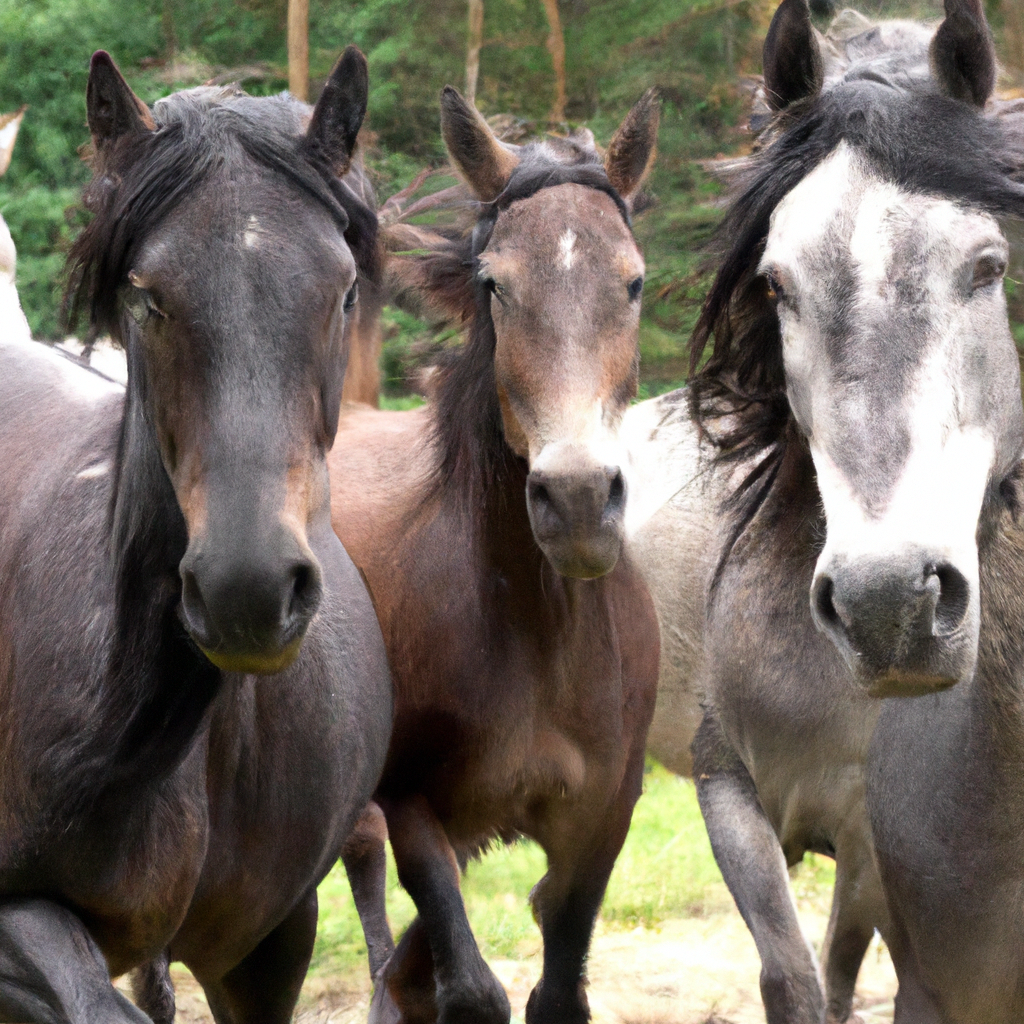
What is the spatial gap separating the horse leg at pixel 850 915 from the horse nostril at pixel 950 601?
202 centimetres

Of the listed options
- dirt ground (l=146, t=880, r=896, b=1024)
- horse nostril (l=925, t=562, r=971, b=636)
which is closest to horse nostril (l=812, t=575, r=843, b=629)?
horse nostril (l=925, t=562, r=971, b=636)

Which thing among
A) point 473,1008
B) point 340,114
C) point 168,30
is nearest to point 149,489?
point 340,114

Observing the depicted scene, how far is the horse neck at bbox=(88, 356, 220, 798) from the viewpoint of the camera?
275cm

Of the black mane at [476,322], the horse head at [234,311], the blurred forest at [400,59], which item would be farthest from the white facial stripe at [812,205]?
the blurred forest at [400,59]

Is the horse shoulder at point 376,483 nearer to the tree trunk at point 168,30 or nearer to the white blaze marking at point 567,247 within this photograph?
the white blaze marking at point 567,247

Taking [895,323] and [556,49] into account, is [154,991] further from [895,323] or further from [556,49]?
[556,49]

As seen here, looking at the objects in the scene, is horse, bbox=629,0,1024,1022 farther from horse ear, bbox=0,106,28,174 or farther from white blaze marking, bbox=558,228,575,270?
horse ear, bbox=0,106,28,174

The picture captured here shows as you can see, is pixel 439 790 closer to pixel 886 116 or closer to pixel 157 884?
pixel 157 884

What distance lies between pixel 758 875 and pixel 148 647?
2.25 meters

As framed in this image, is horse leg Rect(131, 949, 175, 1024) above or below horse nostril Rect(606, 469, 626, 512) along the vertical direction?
below

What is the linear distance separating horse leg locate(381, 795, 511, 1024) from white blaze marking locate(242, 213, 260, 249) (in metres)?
2.00

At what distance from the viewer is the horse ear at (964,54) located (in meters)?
2.61

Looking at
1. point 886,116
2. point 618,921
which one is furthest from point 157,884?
point 618,921

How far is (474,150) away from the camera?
4156 millimetres
